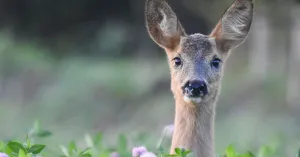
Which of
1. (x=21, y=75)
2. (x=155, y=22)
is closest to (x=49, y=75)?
(x=21, y=75)

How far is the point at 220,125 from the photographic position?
1365 cm

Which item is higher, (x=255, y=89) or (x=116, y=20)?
(x=116, y=20)

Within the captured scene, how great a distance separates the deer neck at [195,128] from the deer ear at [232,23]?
434 mm

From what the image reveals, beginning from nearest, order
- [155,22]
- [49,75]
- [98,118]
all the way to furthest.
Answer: [155,22] < [98,118] < [49,75]

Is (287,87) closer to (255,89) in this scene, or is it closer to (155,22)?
(255,89)

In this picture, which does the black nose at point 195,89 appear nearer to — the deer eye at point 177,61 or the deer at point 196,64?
the deer at point 196,64

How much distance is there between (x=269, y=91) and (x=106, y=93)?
256 cm

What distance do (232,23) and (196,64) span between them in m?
0.39

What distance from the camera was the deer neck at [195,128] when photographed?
5.88 metres

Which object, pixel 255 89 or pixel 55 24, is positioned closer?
pixel 255 89

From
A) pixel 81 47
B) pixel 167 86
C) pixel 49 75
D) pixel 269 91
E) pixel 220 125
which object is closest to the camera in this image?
pixel 220 125

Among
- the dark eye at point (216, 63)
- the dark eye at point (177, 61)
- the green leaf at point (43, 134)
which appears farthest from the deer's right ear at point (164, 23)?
the green leaf at point (43, 134)

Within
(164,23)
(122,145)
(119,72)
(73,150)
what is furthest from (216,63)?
(119,72)

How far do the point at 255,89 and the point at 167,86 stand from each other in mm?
1468
